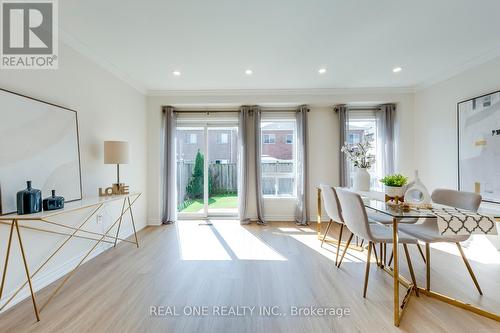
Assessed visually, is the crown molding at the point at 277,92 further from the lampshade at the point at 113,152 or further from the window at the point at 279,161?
the lampshade at the point at 113,152

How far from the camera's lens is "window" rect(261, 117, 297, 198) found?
14.7 feet

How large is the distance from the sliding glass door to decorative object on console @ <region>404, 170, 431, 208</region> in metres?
3.15

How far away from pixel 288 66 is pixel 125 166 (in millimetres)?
3103

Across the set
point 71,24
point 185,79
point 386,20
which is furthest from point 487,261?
point 71,24

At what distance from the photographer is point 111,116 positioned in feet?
10.4

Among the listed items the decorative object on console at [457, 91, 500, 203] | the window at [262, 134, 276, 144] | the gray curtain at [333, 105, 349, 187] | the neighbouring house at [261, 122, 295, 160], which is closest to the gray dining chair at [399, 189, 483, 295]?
the decorative object on console at [457, 91, 500, 203]

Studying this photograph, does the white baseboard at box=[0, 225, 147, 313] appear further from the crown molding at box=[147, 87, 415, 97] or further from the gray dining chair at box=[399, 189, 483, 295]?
the gray dining chair at box=[399, 189, 483, 295]

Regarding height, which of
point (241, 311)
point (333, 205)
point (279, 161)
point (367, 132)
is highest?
point (367, 132)

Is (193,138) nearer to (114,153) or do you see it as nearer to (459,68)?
(114,153)

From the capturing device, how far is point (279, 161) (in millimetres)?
4543

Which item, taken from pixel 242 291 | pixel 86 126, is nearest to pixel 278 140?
pixel 242 291

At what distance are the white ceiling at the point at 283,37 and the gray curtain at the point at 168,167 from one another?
0.83 meters

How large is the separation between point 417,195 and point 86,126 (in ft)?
12.7

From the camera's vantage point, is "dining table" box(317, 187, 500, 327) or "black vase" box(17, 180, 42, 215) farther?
"black vase" box(17, 180, 42, 215)
